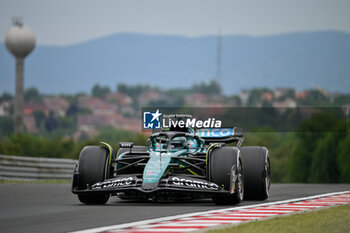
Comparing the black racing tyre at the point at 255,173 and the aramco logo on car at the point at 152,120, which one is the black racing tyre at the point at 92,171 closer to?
the aramco logo on car at the point at 152,120

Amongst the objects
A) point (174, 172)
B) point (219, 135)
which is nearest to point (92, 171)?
point (174, 172)

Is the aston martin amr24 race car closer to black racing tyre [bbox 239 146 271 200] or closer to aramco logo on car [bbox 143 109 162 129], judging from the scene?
black racing tyre [bbox 239 146 271 200]

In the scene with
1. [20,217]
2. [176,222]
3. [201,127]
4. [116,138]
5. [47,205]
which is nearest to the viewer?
[176,222]

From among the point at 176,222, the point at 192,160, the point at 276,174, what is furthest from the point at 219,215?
the point at 276,174

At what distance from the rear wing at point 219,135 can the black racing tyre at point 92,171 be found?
12.5 ft

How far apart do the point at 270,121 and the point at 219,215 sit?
14349 centimetres

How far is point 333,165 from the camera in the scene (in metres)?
101

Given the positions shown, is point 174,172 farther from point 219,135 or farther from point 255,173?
point 219,135

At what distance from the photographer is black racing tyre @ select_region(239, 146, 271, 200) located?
1805cm

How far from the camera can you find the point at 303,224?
12.1 metres

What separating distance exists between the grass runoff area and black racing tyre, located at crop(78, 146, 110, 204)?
473cm

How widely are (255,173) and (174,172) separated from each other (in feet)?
7.67

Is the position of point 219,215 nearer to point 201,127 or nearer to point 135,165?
point 135,165

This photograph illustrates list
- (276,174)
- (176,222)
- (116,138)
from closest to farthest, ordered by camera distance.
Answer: (176,222) < (276,174) < (116,138)
